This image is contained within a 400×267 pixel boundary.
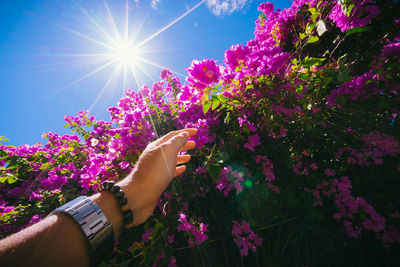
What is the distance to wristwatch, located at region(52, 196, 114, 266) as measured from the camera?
686 mm

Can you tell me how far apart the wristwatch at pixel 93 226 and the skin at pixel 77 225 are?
0.03 metres

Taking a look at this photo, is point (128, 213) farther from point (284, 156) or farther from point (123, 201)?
point (284, 156)

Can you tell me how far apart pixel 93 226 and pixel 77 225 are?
7cm

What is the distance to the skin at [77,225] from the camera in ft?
1.77

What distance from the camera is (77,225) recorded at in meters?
0.69

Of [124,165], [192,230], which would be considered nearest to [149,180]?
[124,165]

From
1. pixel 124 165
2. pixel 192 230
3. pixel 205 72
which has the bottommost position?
pixel 192 230

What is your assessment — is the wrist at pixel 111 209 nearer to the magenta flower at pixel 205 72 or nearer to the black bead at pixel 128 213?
the black bead at pixel 128 213

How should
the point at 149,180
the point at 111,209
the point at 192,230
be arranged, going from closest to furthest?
the point at 111,209, the point at 149,180, the point at 192,230

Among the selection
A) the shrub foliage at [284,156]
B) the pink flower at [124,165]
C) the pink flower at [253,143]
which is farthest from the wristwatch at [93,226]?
the pink flower at [253,143]

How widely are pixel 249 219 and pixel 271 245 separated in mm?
722

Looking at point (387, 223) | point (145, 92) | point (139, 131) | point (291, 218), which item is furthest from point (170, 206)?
point (387, 223)

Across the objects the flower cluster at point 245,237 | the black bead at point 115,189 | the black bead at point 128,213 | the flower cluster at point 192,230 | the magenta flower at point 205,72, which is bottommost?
the flower cluster at point 245,237

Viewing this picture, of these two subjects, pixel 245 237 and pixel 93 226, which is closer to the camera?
pixel 93 226
